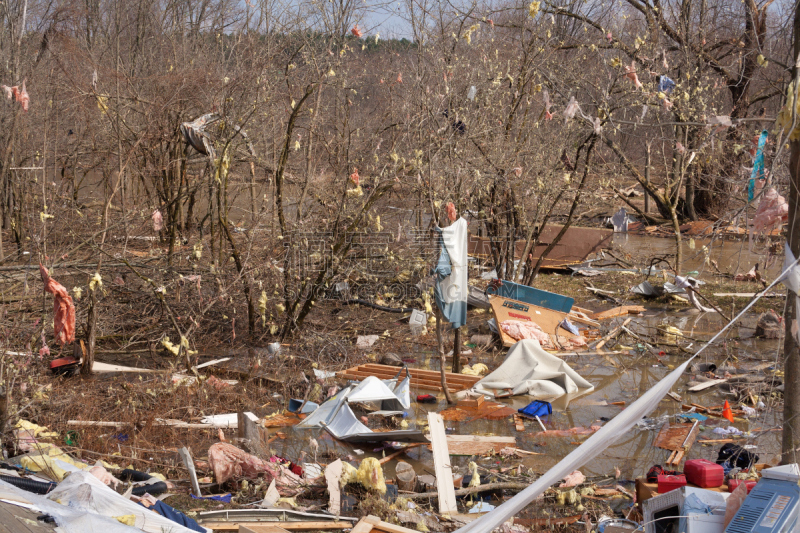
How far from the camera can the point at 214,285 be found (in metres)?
9.26

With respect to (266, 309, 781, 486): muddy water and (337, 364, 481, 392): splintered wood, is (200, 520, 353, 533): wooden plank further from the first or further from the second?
(337, 364, 481, 392): splintered wood

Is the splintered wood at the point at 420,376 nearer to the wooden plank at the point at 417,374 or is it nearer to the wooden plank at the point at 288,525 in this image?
the wooden plank at the point at 417,374

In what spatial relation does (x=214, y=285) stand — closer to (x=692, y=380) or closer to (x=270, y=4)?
(x=270, y=4)

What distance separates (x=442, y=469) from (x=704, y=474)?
183 centimetres

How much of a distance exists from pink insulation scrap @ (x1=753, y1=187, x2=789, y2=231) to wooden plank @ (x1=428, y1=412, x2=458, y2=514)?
2670mm

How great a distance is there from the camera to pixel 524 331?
9.09 m

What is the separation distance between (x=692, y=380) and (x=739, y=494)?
4.82 metres

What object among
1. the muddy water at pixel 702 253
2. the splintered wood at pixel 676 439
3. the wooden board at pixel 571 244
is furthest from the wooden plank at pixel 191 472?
the muddy water at pixel 702 253

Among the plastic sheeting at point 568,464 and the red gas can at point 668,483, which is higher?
the plastic sheeting at point 568,464

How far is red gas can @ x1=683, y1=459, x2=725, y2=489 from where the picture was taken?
4.12 meters

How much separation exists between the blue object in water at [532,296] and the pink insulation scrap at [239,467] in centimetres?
541

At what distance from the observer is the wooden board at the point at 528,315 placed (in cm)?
920

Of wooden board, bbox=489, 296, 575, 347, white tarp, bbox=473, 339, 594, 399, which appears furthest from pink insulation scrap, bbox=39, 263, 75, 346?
wooden board, bbox=489, 296, 575, 347

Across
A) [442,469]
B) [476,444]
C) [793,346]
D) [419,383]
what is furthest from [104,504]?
[419,383]
